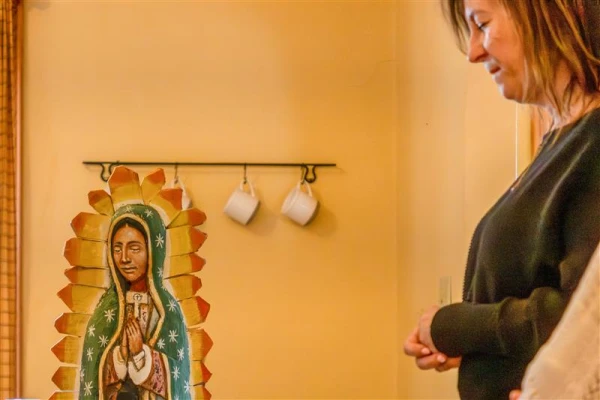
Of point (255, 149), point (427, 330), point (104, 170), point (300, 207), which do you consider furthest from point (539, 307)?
point (104, 170)

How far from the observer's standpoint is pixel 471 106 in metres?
1.47

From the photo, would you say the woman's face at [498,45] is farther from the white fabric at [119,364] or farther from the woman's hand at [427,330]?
the white fabric at [119,364]

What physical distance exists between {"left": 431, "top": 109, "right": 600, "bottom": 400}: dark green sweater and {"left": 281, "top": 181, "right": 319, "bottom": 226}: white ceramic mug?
1.28 m

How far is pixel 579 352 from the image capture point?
1.52 ft

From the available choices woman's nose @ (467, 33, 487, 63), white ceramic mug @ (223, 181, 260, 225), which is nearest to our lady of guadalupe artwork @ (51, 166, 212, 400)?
woman's nose @ (467, 33, 487, 63)

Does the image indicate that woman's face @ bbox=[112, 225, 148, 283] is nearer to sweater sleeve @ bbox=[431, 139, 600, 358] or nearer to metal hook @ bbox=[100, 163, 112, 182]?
sweater sleeve @ bbox=[431, 139, 600, 358]

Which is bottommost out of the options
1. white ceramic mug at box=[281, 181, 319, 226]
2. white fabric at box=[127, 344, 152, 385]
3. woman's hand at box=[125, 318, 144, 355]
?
white fabric at box=[127, 344, 152, 385]

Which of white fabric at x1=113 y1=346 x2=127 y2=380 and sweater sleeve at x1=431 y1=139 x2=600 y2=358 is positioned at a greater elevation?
sweater sleeve at x1=431 y1=139 x2=600 y2=358

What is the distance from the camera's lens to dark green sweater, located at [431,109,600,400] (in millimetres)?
718

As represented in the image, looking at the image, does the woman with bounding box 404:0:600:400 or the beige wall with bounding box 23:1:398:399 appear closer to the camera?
the woman with bounding box 404:0:600:400

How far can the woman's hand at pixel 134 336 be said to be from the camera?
3.47ft

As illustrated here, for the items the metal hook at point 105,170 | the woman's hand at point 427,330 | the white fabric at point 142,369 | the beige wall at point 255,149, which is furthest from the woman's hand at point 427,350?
the metal hook at point 105,170

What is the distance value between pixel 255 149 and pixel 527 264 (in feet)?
4.92

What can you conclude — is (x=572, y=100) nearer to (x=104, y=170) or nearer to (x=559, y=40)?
(x=559, y=40)
